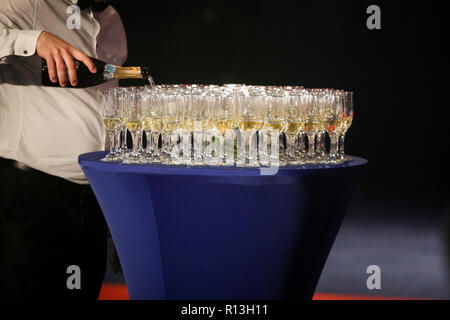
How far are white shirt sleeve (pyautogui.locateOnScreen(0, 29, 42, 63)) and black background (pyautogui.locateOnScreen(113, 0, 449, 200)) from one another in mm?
3323

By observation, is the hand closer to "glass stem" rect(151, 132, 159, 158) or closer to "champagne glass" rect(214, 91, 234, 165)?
"glass stem" rect(151, 132, 159, 158)

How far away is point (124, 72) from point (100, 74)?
141mm

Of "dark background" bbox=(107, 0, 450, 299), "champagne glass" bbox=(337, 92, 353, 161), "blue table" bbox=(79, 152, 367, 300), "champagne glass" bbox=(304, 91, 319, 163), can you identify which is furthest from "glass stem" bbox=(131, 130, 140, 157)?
"dark background" bbox=(107, 0, 450, 299)

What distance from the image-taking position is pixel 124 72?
249cm

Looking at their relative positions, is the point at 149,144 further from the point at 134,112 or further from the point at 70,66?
the point at 70,66

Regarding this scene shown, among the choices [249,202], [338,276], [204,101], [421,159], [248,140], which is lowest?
[338,276]

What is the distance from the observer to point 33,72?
8.28ft

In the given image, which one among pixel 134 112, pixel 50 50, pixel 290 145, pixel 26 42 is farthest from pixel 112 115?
pixel 290 145

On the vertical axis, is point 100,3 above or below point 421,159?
above

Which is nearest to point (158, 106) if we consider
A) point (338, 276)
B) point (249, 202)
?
point (249, 202)

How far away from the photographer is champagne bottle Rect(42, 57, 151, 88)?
Answer: 2.49m
